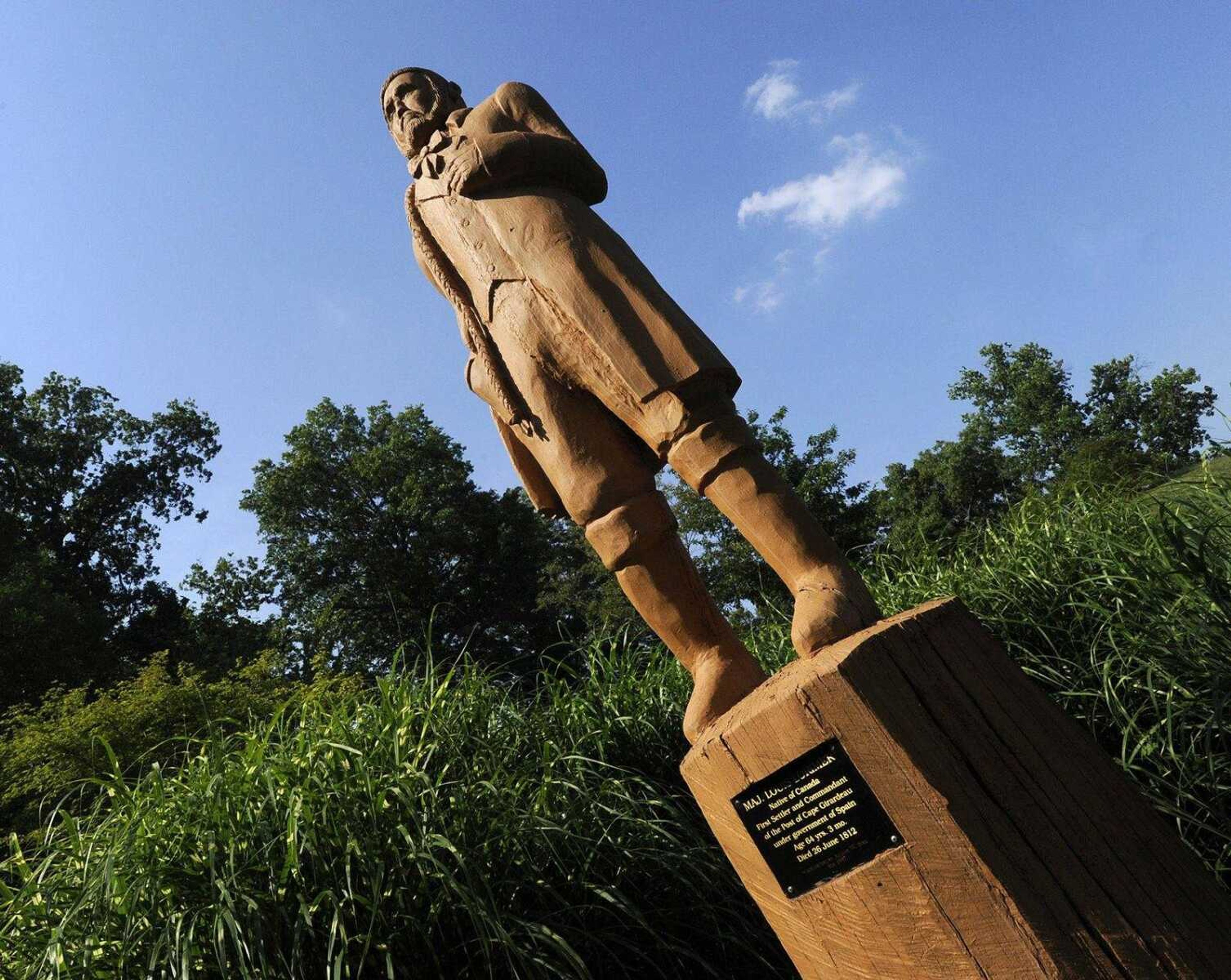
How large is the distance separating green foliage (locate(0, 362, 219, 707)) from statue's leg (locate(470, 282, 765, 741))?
16.7 m

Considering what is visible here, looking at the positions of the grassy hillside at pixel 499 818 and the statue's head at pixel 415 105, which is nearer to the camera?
the grassy hillside at pixel 499 818

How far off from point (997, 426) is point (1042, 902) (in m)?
32.1

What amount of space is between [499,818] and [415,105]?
2323 millimetres

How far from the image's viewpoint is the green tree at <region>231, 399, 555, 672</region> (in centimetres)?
1931

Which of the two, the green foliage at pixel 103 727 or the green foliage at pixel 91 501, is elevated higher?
the green foliage at pixel 91 501

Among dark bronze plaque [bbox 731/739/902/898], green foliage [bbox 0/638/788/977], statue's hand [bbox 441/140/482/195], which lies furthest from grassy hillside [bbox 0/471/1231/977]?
statue's hand [bbox 441/140/482/195]

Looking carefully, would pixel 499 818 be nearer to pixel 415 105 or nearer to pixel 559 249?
pixel 559 249

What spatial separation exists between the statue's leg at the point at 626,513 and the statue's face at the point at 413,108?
802 mm

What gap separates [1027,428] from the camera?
3084cm

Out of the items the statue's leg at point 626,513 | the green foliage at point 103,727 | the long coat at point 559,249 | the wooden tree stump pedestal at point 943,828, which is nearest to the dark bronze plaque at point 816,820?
the wooden tree stump pedestal at point 943,828

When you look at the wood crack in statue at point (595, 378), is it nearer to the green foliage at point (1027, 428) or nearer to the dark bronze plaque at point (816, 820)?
the dark bronze plaque at point (816, 820)

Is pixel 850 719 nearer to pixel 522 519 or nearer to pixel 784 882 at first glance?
pixel 784 882

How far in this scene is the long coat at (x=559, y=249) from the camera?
7.51 feet

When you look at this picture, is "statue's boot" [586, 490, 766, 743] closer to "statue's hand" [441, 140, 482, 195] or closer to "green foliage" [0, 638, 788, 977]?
"green foliage" [0, 638, 788, 977]
